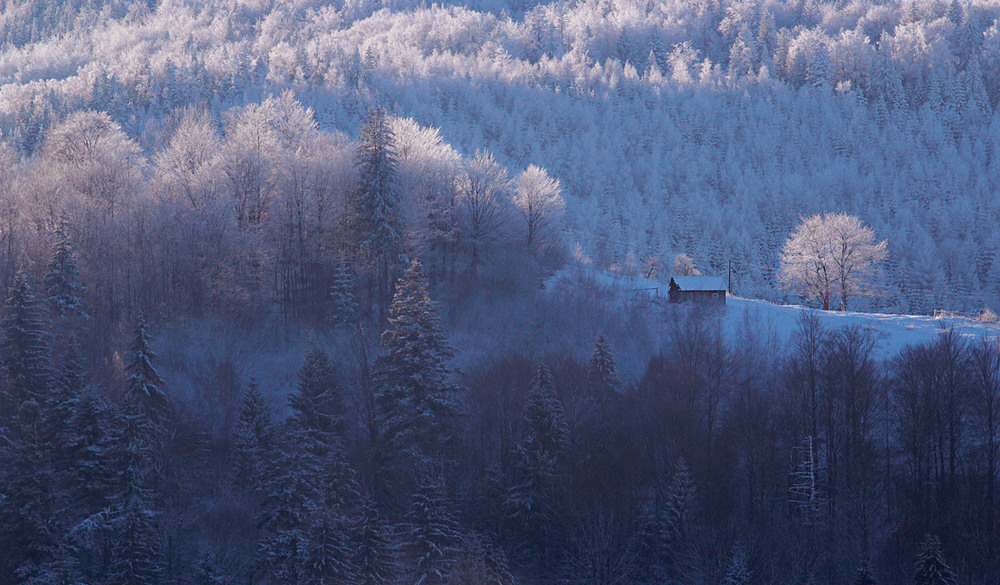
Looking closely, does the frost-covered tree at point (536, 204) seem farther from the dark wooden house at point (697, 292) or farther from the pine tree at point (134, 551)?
the pine tree at point (134, 551)

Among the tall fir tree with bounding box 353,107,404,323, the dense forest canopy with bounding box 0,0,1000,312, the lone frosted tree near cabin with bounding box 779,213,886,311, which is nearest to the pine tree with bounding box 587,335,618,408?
the tall fir tree with bounding box 353,107,404,323

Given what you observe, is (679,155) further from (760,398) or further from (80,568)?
(80,568)

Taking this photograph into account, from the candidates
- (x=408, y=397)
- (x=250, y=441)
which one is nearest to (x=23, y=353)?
(x=250, y=441)

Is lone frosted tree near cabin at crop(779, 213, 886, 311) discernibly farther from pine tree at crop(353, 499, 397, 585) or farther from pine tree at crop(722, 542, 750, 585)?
pine tree at crop(353, 499, 397, 585)

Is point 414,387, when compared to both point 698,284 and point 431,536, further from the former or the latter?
point 698,284

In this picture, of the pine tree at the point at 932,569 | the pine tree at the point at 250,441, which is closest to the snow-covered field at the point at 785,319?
the pine tree at the point at 932,569
